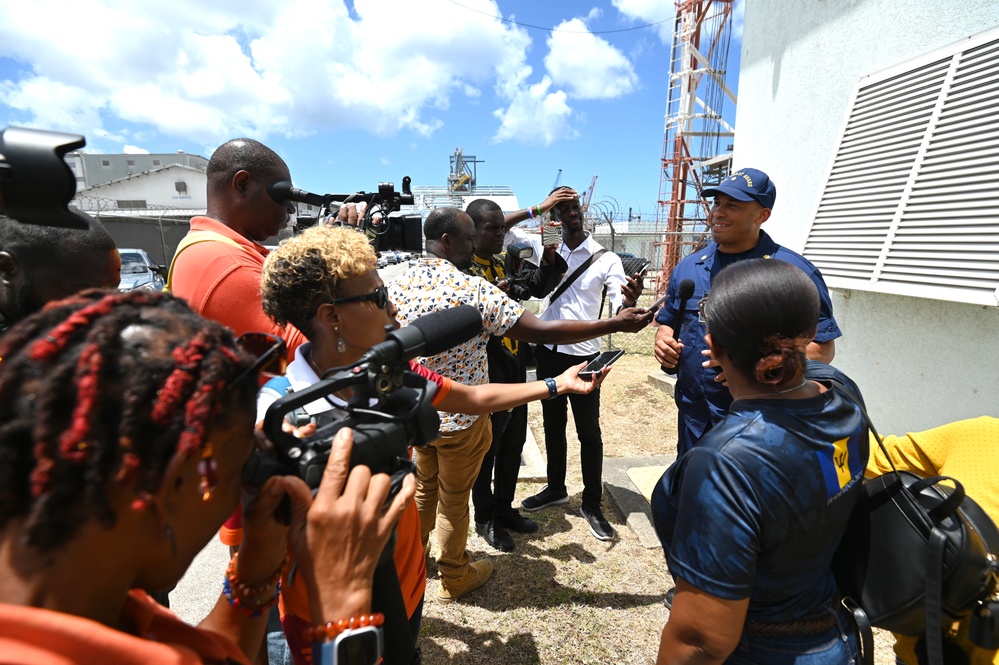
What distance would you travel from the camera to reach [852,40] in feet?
14.8

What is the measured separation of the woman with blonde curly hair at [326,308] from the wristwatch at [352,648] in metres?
0.62

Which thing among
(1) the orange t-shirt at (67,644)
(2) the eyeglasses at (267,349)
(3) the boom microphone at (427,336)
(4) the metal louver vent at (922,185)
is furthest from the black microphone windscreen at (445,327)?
(4) the metal louver vent at (922,185)

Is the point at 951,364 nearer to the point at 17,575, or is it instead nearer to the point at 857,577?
the point at 857,577

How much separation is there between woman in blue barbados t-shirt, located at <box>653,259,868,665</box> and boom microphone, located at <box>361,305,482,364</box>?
0.71 m

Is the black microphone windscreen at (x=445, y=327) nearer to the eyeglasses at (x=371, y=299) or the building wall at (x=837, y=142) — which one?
the eyeglasses at (x=371, y=299)

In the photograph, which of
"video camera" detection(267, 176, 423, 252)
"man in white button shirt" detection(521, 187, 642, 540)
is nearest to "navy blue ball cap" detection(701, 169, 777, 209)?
"man in white button shirt" detection(521, 187, 642, 540)

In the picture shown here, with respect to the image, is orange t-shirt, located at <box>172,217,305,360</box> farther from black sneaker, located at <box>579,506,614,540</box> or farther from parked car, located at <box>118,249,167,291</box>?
parked car, located at <box>118,249,167,291</box>

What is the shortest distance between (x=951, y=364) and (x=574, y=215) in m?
2.93

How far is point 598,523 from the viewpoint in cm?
372

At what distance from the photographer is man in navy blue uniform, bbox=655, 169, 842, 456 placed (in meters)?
2.62

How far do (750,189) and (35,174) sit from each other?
2.88 m

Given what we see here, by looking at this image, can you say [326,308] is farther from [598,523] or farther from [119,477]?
[598,523]

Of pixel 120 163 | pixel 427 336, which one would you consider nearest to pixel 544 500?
pixel 427 336

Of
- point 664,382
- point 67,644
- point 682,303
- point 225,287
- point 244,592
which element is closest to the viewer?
point 67,644
